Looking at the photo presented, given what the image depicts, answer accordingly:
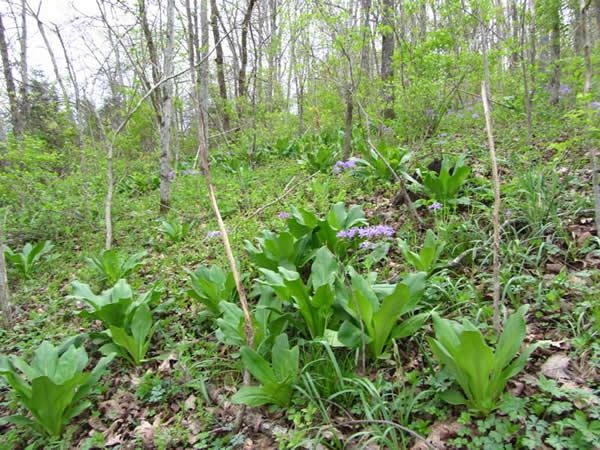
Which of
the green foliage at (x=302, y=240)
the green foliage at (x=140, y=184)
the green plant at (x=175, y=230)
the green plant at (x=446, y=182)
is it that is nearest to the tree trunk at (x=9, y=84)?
the green foliage at (x=140, y=184)

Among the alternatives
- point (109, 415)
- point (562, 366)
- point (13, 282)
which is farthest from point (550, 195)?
point (13, 282)

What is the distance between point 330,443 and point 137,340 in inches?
58.2

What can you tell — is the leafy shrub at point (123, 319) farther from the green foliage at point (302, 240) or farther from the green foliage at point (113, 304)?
the green foliage at point (302, 240)

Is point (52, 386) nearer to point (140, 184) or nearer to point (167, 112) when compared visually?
point (167, 112)

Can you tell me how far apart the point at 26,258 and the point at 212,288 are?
10.6 feet

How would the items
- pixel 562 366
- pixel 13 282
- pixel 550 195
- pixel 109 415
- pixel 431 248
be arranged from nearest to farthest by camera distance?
pixel 562 366 < pixel 109 415 < pixel 431 248 < pixel 550 195 < pixel 13 282

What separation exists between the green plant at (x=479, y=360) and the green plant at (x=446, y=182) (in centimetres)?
177

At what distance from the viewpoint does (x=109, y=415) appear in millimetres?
2148

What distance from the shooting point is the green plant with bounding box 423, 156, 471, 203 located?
3.18 metres

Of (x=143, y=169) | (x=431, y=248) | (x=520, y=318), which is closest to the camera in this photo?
(x=520, y=318)

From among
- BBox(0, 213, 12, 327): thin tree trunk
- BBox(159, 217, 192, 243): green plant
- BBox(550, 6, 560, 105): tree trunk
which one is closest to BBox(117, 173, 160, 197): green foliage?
BBox(159, 217, 192, 243): green plant

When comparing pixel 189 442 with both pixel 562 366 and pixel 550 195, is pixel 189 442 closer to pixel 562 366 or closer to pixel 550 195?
pixel 562 366

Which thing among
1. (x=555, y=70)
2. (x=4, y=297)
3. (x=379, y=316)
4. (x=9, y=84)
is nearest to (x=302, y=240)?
(x=379, y=316)

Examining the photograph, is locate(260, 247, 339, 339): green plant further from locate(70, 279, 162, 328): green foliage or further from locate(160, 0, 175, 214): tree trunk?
locate(160, 0, 175, 214): tree trunk
